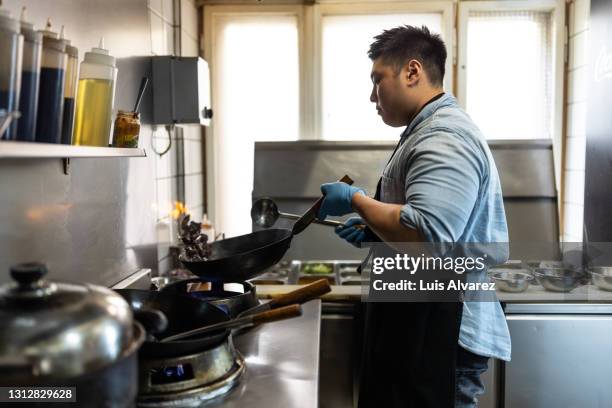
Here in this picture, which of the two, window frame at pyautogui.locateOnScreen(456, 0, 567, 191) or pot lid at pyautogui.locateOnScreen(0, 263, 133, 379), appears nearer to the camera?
pot lid at pyautogui.locateOnScreen(0, 263, 133, 379)

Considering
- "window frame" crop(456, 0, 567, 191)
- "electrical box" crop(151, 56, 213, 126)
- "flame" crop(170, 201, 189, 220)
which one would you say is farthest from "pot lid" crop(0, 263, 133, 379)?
"window frame" crop(456, 0, 567, 191)

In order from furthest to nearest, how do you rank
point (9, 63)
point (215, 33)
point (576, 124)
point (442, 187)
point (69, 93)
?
point (215, 33)
point (576, 124)
point (442, 187)
point (69, 93)
point (9, 63)

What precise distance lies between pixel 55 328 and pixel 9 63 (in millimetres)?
468

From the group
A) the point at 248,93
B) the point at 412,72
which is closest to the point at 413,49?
the point at 412,72

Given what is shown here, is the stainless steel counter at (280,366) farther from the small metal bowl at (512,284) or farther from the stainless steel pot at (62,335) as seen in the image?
the small metal bowl at (512,284)

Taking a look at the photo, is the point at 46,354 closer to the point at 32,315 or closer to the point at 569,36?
the point at 32,315

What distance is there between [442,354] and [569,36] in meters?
2.19

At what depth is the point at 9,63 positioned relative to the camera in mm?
889

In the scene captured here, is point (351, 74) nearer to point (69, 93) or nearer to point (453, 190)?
point (453, 190)

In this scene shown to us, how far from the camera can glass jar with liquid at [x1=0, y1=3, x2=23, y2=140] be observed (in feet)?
2.89

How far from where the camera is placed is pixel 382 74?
155 cm

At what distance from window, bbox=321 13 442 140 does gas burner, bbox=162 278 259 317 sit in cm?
153

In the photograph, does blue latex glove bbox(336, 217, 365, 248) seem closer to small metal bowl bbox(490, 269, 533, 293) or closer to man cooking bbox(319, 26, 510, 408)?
man cooking bbox(319, 26, 510, 408)

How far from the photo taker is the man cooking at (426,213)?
1.27 meters
